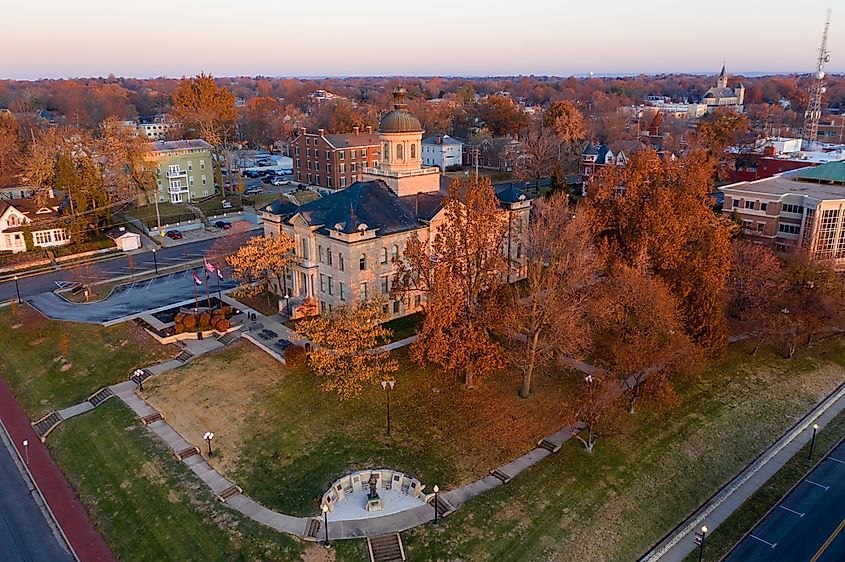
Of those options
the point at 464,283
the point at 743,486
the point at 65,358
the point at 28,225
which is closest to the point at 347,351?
the point at 464,283

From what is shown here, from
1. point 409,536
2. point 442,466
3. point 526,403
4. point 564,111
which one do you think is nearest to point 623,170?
point 526,403

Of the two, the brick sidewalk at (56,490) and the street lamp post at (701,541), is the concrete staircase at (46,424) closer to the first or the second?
the brick sidewalk at (56,490)

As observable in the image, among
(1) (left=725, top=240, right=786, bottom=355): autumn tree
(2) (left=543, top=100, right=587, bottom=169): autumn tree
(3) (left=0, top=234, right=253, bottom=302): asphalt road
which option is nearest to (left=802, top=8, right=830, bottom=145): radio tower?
(2) (left=543, top=100, right=587, bottom=169): autumn tree

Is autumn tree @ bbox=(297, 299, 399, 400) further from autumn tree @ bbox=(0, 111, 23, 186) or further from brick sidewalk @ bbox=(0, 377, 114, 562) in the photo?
autumn tree @ bbox=(0, 111, 23, 186)

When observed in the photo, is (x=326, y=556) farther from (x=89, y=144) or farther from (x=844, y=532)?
(x=89, y=144)

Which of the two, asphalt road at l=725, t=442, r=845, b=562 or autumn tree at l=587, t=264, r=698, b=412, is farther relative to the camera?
autumn tree at l=587, t=264, r=698, b=412
